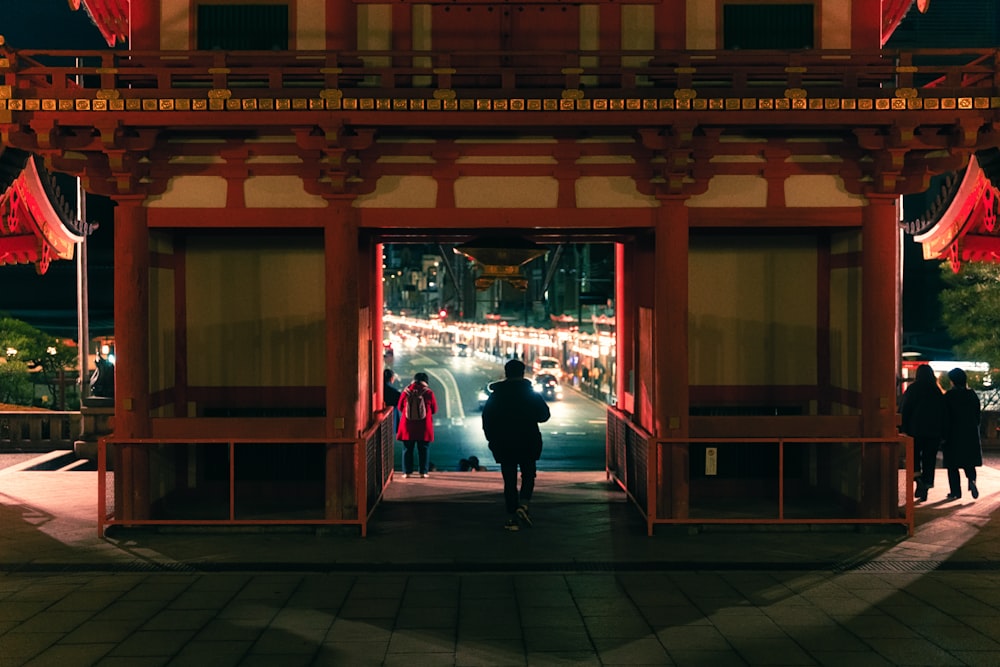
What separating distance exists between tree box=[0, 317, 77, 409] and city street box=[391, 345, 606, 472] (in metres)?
14.0

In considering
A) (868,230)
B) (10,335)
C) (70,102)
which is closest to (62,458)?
(70,102)

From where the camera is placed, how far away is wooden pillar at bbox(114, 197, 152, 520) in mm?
11266

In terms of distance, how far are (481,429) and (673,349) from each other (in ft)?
116

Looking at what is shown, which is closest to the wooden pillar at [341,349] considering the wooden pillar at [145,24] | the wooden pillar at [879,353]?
the wooden pillar at [145,24]

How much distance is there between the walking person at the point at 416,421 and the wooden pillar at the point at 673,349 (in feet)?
16.9

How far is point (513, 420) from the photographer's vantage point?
37.7 ft

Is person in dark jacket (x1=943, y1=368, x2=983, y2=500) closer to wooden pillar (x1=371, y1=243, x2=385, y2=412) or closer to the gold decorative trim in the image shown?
the gold decorative trim

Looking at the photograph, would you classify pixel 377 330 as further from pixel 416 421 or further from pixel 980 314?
pixel 980 314

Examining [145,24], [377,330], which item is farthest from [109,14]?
[377,330]

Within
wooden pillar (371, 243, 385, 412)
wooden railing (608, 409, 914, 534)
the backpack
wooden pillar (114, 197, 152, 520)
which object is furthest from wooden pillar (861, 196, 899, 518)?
wooden pillar (114, 197, 152, 520)

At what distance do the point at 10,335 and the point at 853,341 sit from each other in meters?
32.6

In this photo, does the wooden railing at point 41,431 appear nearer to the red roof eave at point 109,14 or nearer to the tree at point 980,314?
the red roof eave at point 109,14

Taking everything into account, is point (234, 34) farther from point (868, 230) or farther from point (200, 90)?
point (868, 230)

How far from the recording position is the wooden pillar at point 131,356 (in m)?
11.3
